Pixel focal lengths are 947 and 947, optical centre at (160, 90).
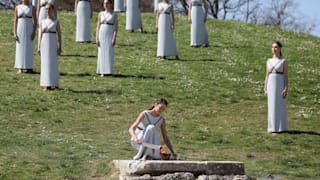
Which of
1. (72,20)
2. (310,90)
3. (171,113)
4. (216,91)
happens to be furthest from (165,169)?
(72,20)

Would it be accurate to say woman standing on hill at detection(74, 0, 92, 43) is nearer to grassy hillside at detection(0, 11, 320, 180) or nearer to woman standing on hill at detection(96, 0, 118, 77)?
grassy hillside at detection(0, 11, 320, 180)

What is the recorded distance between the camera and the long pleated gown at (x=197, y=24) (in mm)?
29938

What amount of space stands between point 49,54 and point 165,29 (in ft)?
18.6

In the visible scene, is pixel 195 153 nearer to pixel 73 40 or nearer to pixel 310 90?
pixel 310 90

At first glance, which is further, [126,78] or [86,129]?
[126,78]

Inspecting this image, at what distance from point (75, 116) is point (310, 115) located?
5.38 meters

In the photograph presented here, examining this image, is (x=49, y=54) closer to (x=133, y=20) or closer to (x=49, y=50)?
(x=49, y=50)

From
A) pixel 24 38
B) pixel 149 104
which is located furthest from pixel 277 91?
pixel 24 38

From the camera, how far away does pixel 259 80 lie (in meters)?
25.5

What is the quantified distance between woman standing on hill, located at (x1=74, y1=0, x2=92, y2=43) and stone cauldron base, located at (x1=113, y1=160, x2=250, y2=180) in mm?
15245

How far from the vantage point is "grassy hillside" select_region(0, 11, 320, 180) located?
54.5 feet

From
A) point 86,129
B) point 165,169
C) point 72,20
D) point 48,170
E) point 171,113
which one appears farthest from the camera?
point 72,20

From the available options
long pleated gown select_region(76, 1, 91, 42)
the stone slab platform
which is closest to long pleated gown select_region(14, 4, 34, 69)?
long pleated gown select_region(76, 1, 91, 42)

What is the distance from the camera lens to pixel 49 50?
883 inches
